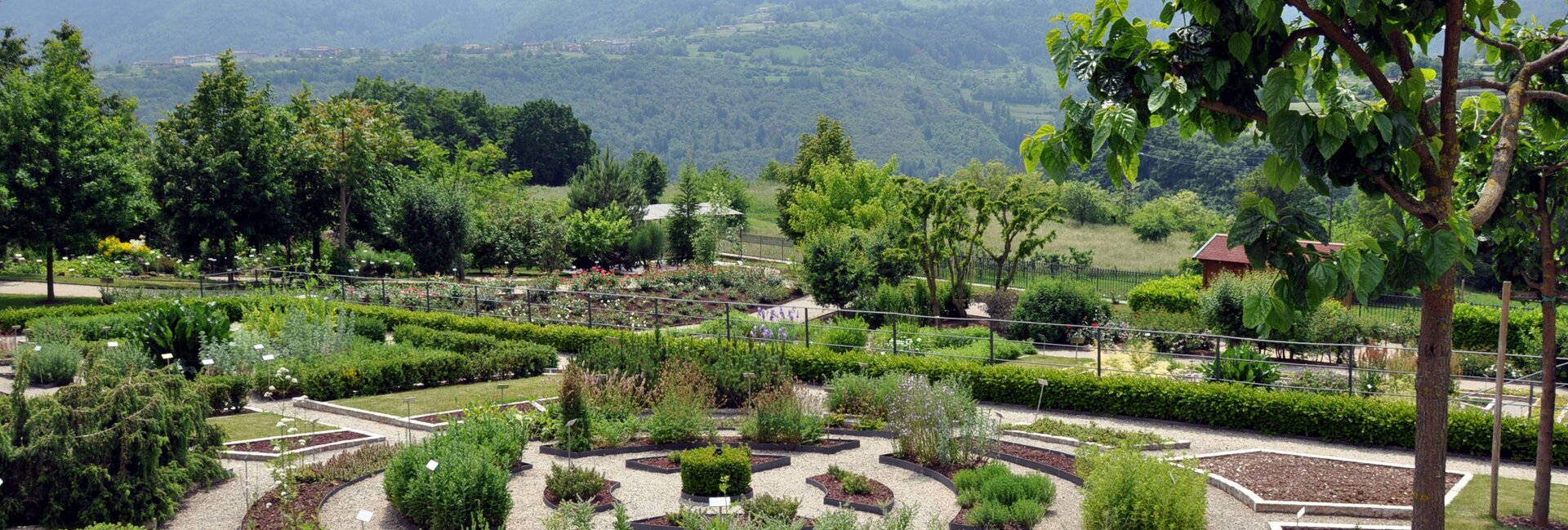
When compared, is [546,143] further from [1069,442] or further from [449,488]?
[449,488]

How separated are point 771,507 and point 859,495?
4.39ft

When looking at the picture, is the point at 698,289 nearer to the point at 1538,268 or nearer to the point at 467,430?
the point at 467,430

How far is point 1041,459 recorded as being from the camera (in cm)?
1222

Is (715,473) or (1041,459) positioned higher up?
(715,473)

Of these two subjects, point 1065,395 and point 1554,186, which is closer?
point 1554,186

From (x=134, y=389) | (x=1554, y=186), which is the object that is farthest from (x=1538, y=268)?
(x=134, y=389)

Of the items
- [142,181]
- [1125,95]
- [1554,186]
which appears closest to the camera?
[1125,95]

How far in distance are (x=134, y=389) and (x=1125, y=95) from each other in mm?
9443

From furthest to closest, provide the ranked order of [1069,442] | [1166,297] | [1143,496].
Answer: [1166,297], [1069,442], [1143,496]

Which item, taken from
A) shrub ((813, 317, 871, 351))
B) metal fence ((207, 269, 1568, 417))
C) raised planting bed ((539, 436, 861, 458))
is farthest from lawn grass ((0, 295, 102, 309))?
raised planting bed ((539, 436, 861, 458))

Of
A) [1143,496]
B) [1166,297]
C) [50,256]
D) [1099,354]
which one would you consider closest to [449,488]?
[1143,496]

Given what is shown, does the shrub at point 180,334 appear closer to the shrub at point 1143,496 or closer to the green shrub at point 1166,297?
the shrub at point 1143,496

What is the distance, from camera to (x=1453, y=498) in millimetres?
10625

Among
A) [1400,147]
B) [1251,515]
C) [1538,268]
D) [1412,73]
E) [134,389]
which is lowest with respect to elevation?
[1251,515]
